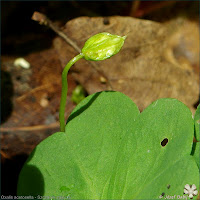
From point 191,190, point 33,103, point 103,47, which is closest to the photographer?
point 191,190

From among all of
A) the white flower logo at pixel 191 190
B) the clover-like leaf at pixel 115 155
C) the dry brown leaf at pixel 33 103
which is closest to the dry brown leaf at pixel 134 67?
the dry brown leaf at pixel 33 103

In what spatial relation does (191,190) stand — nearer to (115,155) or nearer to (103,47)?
(115,155)

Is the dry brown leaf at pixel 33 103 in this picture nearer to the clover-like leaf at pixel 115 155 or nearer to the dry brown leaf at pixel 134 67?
the dry brown leaf at pixel 134 67

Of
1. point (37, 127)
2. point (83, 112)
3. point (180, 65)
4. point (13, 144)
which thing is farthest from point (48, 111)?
point (180, 65)

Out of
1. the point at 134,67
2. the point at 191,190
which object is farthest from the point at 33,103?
the point at 191,190

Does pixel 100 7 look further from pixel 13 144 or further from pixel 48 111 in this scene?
pixel 13 144

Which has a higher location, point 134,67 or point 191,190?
point 134,67
